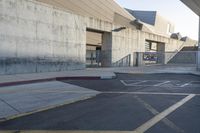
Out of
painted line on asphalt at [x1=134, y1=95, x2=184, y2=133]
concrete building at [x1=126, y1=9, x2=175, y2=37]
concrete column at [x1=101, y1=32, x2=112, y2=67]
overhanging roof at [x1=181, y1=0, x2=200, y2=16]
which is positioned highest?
concrete building at [x1=126, y1=9, x2=175, y2=37]

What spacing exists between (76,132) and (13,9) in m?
13.8

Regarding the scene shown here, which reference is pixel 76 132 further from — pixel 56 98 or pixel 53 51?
pixel 53 51

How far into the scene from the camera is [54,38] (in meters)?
22.3

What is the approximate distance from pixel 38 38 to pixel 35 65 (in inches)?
70.8

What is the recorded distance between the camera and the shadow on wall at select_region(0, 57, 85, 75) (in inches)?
723

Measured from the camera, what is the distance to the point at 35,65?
811 inches

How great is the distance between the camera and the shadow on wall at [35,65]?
1837cm

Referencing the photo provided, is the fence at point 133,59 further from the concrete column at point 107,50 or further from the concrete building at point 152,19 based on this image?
the concrete building at point 152,19

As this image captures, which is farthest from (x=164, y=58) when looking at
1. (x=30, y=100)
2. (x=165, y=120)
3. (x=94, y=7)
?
(x=165, y=120)

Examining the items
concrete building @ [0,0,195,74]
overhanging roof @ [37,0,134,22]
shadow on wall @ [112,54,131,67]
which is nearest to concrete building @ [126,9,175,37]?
overhanging roof @ [37,0,134,22]

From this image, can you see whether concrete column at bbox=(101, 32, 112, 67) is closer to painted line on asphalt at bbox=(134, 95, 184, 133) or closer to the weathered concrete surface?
the weathered concrete surface

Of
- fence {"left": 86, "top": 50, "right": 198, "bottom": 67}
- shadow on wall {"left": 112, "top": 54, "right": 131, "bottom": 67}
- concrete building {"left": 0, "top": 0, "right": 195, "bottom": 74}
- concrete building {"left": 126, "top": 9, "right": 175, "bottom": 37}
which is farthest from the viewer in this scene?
concrete building {"left": 126, "top": 9, "right": 175, "bottom": 37}

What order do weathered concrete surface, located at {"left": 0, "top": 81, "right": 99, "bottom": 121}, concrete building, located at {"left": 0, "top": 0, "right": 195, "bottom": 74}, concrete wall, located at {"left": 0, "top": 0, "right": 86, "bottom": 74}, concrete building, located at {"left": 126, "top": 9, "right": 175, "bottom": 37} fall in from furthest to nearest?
concrete building, located at {"left": 126, "top": 9, "right": 175, "bottom": 37} < concrete building, located at {"left": 0, "top": 0, "right": 195, "bottom": 74} < concrete wall, located at {"left": 0, "top": 0, "right": 86, "bottom": 74} < weathered concrete surface, located at {"left": 0, "top": 81, "right": 99, "bottom": 121}

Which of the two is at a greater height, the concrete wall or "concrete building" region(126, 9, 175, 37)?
"concrete building" region(126, 9, 175, 37)
